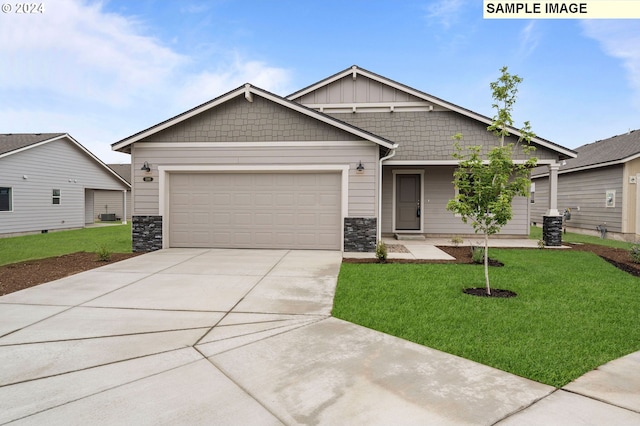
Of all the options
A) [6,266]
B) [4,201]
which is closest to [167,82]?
[4,201]

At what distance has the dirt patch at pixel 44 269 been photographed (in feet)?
21.8

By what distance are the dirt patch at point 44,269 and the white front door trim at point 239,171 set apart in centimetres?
151

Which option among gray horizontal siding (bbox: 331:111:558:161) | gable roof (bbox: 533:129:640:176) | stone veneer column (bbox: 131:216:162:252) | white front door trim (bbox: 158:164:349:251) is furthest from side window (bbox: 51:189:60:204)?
gable roof (bbox: 533:129:640:176)

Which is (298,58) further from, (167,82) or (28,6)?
(28,6)

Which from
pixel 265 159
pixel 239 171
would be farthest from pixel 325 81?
pixel 239 171

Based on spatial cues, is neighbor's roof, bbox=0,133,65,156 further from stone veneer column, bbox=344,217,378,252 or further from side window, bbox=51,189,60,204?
stone veneer column, bbox=344,217,378,252

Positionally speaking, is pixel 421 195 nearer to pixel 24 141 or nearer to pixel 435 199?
pixel 435 199

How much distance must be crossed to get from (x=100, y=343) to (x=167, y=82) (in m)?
18.5

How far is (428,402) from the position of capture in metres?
2.64

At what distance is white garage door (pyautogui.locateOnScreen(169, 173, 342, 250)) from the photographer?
1071 cm

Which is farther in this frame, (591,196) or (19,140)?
(19,140)

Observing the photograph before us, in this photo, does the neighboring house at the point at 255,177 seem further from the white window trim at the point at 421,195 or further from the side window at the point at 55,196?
the side window at the point at 55,196

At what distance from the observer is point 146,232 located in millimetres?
10734

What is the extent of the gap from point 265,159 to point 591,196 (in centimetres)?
1606
